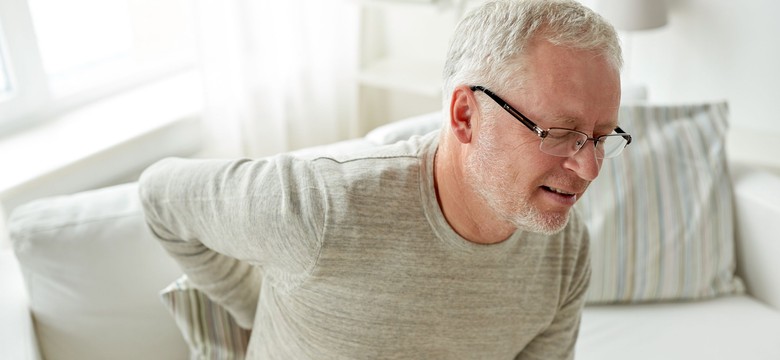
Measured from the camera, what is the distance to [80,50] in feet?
7.51

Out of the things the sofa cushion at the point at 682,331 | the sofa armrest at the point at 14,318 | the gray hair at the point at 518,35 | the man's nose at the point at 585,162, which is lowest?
the sofa cushion at the point at 682,331

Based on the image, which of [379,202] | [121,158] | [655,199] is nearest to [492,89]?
[379,202]

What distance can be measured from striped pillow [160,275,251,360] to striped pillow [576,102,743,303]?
2.77 feet

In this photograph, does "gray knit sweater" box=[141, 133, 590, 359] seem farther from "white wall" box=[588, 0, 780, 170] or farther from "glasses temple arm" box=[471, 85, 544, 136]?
"white wall" box=[588, 0, 780, 170]

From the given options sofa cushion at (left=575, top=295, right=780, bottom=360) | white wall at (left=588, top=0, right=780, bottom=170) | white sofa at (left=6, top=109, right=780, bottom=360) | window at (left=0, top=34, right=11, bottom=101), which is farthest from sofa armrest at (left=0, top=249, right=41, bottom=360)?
white wall at (left=588, top=0, right=780, bottom=170)

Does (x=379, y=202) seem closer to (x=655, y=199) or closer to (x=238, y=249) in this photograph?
(x=238, y=249)

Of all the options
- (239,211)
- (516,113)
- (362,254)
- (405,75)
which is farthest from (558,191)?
(405,75)

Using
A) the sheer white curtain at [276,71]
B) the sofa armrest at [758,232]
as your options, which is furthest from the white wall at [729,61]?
the sheer white curtain at [276,71]

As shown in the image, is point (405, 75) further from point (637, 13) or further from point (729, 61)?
point (729, 61)

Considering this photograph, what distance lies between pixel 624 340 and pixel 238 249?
3.14 ft

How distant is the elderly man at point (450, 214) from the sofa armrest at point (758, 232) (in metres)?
0.75

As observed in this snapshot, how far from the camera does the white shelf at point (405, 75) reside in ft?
7.98

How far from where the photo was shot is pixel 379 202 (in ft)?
3.82

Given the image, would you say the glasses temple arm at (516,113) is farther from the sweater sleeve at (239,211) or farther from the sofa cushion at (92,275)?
the sofa cushion at (92,275)
